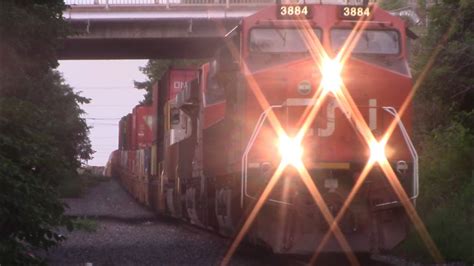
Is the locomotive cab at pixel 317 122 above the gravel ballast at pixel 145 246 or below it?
above

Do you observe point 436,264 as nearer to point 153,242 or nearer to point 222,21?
point 153,242

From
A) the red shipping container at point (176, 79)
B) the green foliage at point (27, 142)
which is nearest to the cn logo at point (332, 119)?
the green foliage at point (27, 142)

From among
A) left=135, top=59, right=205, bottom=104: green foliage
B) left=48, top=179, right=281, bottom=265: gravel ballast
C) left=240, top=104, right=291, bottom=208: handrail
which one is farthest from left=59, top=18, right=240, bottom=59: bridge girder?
left=135, top=59, right=205, bottom=104: green foliage

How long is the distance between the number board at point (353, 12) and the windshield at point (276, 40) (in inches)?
17.1

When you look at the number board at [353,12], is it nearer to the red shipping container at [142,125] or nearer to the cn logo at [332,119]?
the cn logo at [332,119]

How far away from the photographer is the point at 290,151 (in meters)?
12.1

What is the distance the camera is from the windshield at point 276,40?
13134mm

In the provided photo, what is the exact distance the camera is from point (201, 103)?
57.3 feet

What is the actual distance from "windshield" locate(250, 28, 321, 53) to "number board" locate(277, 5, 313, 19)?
0.20 metres

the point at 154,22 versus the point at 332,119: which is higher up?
the point at 154,22

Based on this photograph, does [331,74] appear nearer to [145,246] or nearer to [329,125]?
[329,125]

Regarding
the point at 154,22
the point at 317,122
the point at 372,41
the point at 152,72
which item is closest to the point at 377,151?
the point at 317,122

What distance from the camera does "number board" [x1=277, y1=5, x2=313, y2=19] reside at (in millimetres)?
13102

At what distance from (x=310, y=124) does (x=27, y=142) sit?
377 centimetres
